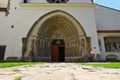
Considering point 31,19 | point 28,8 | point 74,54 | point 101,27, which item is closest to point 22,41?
point 31,19

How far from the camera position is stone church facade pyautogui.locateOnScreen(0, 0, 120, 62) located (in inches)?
608

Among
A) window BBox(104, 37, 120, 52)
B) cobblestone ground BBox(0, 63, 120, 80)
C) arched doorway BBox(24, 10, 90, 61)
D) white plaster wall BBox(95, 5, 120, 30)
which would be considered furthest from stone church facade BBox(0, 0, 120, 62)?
cobblestone ground BBox(0, 63, 120, 80)

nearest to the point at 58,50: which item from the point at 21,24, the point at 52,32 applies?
the point at 52,32

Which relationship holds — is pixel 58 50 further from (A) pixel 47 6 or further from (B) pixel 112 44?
(B) pixel 112 44

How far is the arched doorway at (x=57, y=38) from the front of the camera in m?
15.6

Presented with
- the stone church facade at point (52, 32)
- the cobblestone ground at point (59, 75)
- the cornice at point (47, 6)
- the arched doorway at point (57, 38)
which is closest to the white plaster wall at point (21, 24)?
the stone church facade at point (52, 32)

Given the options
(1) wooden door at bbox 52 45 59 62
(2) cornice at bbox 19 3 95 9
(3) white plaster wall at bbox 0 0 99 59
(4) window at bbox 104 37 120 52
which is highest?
(2) cornice at bbox 19 3 95 9

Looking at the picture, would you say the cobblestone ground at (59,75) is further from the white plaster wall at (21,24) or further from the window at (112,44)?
the window at (112,44)

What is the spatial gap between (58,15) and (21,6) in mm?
3832

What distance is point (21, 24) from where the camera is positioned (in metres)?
15.9

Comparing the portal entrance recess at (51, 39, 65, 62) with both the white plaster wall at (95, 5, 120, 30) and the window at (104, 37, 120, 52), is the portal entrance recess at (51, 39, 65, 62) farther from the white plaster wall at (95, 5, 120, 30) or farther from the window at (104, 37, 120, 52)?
the window at (104, 37, 120, 52)

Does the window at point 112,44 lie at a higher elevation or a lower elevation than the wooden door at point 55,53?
higher

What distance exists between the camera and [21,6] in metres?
16.3

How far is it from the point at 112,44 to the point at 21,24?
406 inches
